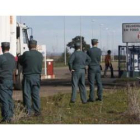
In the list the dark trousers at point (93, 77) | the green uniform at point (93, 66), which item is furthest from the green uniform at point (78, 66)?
the dark trousers at point (93, 77)

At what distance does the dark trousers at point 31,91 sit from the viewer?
10.5m

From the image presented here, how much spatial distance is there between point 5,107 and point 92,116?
6.74 feet

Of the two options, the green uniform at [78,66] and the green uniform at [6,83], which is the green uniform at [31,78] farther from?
the green uniform at [78,66]

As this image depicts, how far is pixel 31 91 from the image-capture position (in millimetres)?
10609

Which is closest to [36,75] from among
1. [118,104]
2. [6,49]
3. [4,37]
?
[6,49]

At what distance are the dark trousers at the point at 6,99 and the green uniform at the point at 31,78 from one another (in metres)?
0.88

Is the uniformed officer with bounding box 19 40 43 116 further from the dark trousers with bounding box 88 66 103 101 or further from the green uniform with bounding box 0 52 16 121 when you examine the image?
the dark trousers with bounding box 88 66 103 101

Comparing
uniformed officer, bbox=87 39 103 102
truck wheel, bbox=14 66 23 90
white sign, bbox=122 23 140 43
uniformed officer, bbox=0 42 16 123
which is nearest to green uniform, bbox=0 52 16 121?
uniformed officer, bbox=0 42 16 123

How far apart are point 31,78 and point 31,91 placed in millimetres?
325

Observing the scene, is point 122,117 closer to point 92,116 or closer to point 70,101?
point 92,116

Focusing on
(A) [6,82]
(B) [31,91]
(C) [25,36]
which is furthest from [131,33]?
(A) [6,82]

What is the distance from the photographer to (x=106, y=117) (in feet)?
33.3

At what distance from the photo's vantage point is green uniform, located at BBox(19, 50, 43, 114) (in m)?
10.5

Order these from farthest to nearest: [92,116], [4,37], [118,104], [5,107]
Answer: [4,37] < [118,104] < [92,116] < [5,107]
